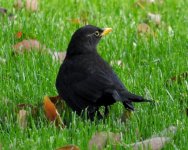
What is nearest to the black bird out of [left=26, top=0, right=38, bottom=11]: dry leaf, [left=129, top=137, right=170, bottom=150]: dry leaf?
[left=129, top=137, right=170, bottom=150]: dry leaf

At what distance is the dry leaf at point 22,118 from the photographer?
4490 millimetres

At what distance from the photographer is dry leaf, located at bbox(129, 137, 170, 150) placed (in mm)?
3836

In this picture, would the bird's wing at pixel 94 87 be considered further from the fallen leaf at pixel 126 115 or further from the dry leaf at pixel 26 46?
the dry leaf at pixel 26 46

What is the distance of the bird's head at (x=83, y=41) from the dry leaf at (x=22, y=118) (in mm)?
645

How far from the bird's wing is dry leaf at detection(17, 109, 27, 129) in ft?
1.18

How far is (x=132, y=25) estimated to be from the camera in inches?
A: 271

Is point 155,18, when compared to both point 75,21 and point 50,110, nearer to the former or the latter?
point 75,21

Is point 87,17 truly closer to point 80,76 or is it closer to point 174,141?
point 80,76

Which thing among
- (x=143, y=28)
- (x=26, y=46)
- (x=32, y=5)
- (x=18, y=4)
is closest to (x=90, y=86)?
(x=26, y=46)

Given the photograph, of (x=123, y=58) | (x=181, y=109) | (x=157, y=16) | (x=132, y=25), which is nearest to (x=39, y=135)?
(x=181, y=109)

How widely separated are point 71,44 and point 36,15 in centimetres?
202

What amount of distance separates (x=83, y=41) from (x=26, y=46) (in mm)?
1089

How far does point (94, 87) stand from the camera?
4488 millimetres

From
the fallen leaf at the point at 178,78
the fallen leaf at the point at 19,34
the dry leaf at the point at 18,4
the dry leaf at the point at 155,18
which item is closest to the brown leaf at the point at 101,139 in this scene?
the fallen leaf at the point at 178,78
